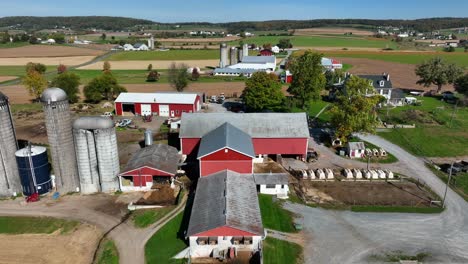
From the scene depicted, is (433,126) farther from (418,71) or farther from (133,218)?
(133,218)

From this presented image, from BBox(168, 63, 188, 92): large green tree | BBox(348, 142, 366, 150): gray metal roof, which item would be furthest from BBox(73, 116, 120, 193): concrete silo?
BBox(168, 63, 188, 92): large green tree

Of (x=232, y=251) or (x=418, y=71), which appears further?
(x=418, y=71)

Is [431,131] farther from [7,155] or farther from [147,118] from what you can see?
[7,155]

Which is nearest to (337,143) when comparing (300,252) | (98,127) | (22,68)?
(300,252)

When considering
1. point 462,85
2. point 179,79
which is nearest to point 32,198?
point 179,79

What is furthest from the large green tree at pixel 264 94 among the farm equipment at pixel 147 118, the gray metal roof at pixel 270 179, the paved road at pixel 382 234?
the paved road at pixel 382 234

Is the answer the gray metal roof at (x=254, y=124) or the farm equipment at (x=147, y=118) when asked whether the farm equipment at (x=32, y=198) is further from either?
the farm equipment at (x=147, y=118)

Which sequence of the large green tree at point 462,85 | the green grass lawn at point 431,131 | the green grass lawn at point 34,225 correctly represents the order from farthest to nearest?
1. the large green tree at point 462,85
2. the green grass lawn at point 431,131
3. the green grass lawn at point 34,225
